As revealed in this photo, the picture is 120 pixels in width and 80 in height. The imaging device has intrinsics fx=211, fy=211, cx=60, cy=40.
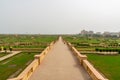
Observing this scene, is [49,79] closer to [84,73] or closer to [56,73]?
[56,73]

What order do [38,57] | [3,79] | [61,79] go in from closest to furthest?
1. [61,79]
2. [3,79]
3. [38,57]

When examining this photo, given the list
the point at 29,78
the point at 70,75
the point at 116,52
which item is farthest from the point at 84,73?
the point at 116,52

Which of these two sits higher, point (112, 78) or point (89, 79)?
point (89, 79)

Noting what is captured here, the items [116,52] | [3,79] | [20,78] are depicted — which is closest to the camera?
[20,78]

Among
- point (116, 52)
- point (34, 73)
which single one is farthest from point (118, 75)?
point (116, 52)

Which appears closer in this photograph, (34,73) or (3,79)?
(34,73)

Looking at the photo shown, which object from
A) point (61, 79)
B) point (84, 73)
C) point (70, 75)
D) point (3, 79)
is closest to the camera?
point (61, 79)

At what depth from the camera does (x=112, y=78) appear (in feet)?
46.2

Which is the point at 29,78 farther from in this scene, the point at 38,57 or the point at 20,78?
the point at 38,57

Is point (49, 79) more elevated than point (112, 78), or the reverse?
point (49, 79)

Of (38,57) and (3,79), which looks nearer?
(3,79)

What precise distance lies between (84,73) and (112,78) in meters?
3.82

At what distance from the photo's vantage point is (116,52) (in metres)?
32.8

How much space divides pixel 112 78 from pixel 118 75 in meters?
1.09
